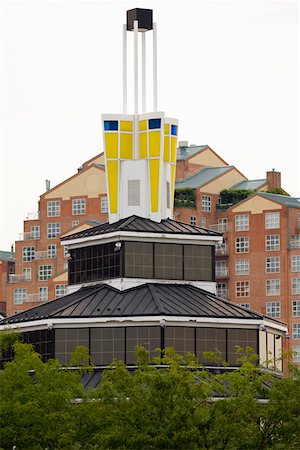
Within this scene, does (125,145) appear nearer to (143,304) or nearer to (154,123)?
(154,123)

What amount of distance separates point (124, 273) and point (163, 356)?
336 inches

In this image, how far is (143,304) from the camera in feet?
333

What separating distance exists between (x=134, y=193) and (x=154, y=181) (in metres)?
1.35

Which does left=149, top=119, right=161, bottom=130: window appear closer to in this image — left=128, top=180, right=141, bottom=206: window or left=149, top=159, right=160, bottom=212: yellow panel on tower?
left=149, top=159, right=160, bottom=212: yellow panel on tower

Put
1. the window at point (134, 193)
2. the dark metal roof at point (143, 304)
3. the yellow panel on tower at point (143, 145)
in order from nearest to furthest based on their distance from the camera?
the dark metal roof at point (143, 304)
the window at point (134, 193)
the yellow panel on tower at point (143, 145)

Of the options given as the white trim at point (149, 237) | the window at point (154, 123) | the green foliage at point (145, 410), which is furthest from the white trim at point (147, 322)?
the window at point (154, 123)

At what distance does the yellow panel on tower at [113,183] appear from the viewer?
357 ft

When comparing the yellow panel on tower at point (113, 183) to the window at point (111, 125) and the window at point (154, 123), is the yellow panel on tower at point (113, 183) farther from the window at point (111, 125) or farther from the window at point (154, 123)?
the window at point (154, 123)

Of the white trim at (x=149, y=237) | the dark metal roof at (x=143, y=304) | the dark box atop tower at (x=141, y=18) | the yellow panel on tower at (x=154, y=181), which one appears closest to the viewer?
the dark metal roof at (x=143, y=304)

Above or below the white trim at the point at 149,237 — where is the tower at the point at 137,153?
above

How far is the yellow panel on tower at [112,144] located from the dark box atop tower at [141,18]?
6.31 m

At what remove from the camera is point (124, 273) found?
343 ft

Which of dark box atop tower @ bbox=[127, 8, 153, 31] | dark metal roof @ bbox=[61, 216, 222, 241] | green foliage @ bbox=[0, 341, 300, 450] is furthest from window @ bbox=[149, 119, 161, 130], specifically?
green foliage @ bbox=[0, 341, 300, 450]

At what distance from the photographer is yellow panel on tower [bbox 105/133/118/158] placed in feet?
357
